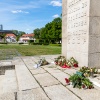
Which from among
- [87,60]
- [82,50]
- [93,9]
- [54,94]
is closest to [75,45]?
[82,50]

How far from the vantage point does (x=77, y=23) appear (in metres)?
7.07

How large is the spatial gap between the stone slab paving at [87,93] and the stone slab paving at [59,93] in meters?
0.14

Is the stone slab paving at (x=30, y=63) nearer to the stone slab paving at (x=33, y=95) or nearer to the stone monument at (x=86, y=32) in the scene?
the stone monument at (x=86, y=32)

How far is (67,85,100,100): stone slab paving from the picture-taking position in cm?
334

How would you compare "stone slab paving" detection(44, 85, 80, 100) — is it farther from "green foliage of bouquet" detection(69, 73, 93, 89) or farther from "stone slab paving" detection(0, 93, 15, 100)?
"stone slab paving" detection(0, 93, 15, 100)

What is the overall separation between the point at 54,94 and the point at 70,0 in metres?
5.35

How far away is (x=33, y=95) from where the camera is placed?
11.5 ft

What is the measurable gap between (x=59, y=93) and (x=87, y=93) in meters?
0.57

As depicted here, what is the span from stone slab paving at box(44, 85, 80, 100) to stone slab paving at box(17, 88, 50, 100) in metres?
0.13

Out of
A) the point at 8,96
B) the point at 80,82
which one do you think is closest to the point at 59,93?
the point at 80,82

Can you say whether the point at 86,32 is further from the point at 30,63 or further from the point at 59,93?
the point at 59,93

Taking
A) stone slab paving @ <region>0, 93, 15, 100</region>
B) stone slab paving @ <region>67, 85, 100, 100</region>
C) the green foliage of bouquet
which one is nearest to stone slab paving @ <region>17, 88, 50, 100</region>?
stone slab paving @ <region>0, 93, 15, 100</region>

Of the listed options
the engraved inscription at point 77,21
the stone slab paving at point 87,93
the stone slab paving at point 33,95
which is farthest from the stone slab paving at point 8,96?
the engraved inscription at point 77,21

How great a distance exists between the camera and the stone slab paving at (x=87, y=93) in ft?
11.0
